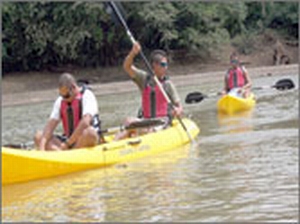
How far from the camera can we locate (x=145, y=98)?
952cm

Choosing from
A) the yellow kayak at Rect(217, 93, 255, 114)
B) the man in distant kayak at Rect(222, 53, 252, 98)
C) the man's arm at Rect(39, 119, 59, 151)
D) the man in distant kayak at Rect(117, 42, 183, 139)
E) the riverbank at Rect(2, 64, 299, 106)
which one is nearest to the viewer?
the man's arm at Rect(39, 119, 59, 151)

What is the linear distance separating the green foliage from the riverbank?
3.10ft

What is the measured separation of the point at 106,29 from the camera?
98.6 ft

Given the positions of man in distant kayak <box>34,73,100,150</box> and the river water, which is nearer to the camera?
the river water

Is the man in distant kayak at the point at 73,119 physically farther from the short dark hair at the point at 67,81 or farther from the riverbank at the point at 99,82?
the riverbank at the point at 99,82

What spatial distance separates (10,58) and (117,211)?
23547mm

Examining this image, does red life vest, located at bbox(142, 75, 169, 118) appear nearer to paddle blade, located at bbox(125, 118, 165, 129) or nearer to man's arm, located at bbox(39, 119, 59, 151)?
paddle blade, located at bbox(125, 118, 165, 129)

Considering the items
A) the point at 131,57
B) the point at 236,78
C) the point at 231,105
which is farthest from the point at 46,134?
the point at 236,78

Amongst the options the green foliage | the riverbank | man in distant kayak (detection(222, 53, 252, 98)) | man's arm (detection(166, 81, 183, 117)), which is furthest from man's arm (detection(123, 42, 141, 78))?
the green foliage

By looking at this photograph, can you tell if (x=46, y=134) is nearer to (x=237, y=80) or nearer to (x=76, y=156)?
(x=76, y=156)

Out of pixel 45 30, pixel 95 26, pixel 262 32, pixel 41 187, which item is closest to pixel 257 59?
pixel 262 32

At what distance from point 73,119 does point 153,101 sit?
5.92ft

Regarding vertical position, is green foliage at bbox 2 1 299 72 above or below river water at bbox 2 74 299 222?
above

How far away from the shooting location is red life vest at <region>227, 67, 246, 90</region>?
13969 millimetres
